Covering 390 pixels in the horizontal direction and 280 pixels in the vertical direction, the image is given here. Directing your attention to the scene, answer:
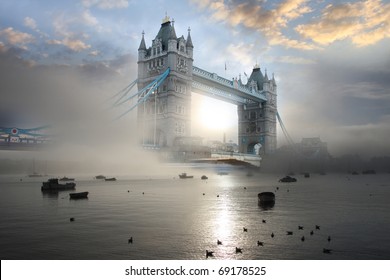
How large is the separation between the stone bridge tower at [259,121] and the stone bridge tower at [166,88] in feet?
197

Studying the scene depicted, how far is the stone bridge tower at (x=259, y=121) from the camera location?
538 feet

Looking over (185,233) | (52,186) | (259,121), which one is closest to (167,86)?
(52,186)

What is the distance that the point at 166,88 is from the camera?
110m

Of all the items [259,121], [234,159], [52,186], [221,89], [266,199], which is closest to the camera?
[266,199]

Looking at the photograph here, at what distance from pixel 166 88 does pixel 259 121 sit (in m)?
71.4

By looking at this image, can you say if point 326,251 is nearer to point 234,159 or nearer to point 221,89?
point 234,159

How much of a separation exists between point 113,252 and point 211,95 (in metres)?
123

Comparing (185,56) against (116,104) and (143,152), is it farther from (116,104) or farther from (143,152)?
(143,152)

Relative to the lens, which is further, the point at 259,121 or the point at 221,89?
the point at 259,121

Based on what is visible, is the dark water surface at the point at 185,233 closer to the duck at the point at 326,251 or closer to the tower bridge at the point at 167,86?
the duck at the point at 326,251

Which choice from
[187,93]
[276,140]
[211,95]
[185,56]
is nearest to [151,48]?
[185,56]

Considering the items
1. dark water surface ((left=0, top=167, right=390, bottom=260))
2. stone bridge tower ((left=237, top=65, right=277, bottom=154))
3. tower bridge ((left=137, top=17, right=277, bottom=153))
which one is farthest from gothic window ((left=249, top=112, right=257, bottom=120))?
dark water surface ((left=0, top=167, right=390, bottom=260))

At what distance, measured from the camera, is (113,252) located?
17.8 meters

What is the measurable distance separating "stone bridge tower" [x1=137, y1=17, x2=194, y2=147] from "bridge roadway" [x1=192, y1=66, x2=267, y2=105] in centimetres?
933
